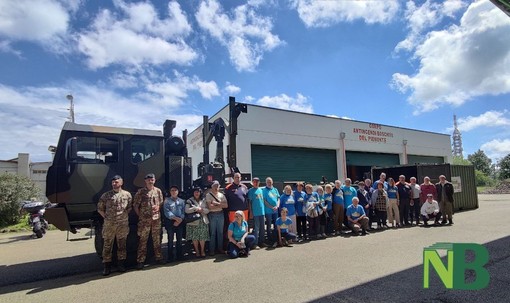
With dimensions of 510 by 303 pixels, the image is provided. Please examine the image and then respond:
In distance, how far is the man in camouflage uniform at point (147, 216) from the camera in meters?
6.61

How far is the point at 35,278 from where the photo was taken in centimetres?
631

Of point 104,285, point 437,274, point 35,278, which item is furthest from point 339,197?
point 35,278

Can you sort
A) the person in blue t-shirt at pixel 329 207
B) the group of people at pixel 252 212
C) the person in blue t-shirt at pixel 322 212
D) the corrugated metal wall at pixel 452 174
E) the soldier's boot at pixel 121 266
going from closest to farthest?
the soldier's boot at pixel 121 266 < the group of people at pixel 252 212 < the person in blue t-shirt at pixel 322 212 < the person in blue t-shirt at pixel 329 207 < the corrugated metal wall at pixel 452 174

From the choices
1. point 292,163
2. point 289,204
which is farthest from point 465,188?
point 289,204

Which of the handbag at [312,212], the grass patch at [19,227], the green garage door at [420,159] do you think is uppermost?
the green garage door at [420,159]

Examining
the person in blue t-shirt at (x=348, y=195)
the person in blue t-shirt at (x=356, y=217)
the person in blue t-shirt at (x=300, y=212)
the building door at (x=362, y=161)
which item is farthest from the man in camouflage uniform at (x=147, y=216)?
the building door at (x=362, y=161)

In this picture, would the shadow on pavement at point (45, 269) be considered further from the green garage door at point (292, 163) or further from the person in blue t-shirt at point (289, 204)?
the green garage door at point (292, 163)

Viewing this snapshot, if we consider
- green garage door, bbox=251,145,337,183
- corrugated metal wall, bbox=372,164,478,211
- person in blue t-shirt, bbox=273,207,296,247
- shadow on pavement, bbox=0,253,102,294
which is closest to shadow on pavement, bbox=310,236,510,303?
person in blue t-shirt, bbox=273,207,296,247

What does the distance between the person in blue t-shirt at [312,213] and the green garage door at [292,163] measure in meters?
10.2

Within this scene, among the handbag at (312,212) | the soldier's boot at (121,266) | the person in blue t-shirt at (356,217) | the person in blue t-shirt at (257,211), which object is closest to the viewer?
the soldier's boot at (121,266)

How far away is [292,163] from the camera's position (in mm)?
21297

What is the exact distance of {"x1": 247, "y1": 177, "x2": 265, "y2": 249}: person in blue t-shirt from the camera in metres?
8.20

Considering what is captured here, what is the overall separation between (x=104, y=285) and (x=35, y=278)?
1.94 m

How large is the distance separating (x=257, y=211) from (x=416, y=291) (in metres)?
4.32
